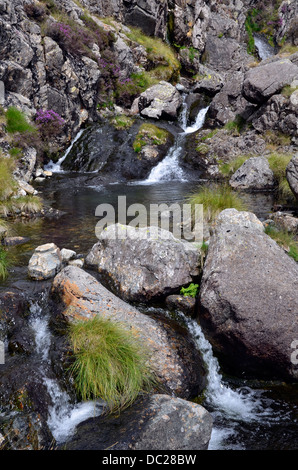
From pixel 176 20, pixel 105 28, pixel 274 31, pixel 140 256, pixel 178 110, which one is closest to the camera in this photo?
pixel 140 256

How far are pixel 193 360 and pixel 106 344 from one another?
1.43 m

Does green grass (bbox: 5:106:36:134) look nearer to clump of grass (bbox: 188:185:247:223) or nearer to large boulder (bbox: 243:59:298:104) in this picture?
clump of grass (bbox: 188:185:247:223)

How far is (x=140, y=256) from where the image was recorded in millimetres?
5699

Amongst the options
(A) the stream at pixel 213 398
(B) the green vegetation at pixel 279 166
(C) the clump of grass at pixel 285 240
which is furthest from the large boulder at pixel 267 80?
(A) the stream at pixel 213 398

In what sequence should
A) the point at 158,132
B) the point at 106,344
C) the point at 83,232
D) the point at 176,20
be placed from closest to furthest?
the point at 106,344, the point at 83,232, the point at 158,132, the point at 176,20

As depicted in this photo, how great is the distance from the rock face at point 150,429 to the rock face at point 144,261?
6.95ft

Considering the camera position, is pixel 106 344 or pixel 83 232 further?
pixel 83 232

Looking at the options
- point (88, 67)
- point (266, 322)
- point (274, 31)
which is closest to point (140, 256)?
point (266, 322)

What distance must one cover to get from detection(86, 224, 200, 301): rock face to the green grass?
34.0 ft

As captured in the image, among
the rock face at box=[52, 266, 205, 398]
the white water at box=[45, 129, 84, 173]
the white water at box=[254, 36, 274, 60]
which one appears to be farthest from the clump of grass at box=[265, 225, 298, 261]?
the white water at box=[254, 36, 274, 60]

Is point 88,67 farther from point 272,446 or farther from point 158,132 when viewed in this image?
point 272,446

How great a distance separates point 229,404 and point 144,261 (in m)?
2.58

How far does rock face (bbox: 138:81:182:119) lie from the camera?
20984mm

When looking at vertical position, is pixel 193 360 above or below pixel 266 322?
below
